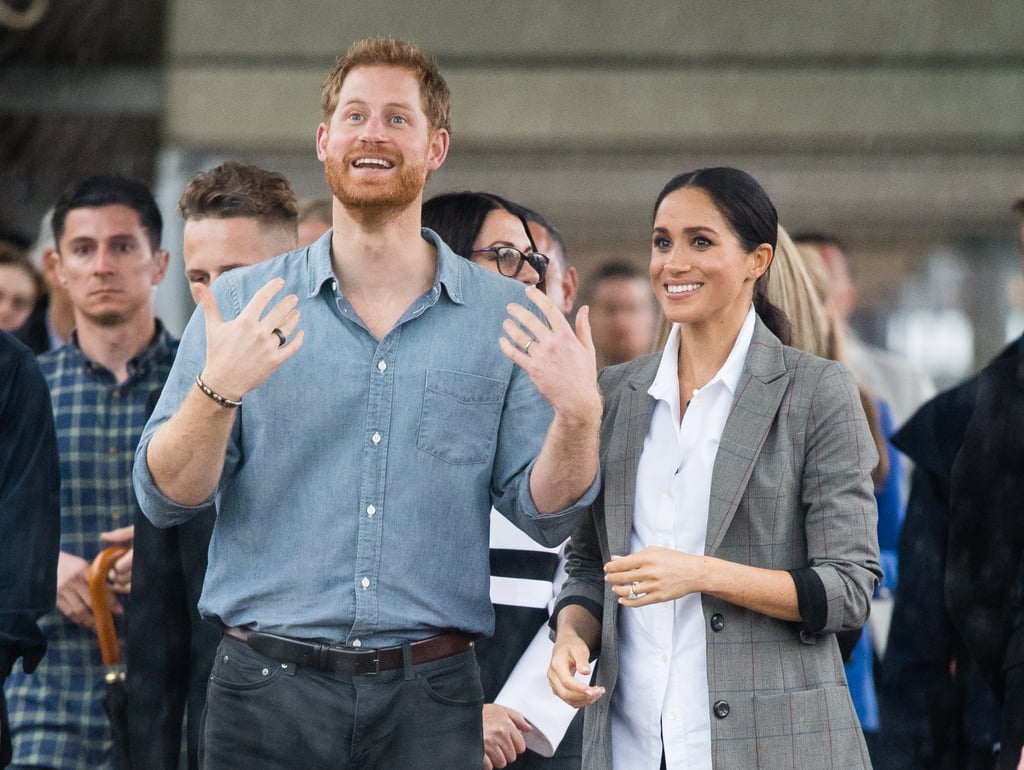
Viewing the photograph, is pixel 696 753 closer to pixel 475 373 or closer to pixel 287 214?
pixel 475 373

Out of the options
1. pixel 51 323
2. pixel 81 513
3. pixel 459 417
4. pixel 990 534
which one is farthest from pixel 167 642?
pixel 51 323

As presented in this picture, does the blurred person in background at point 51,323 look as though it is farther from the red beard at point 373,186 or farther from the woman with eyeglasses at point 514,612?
the red beard at point 373,186

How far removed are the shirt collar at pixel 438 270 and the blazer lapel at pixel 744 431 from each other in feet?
1.90

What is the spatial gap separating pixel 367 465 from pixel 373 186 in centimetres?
52

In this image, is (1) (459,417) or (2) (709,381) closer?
(1) (459,417)

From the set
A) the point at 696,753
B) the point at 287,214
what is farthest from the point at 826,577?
the point at 287,214

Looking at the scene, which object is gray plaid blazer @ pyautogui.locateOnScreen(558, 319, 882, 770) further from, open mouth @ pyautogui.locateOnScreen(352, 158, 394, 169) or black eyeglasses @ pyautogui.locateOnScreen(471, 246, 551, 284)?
black eyeglasses @ pyautogui.locateOnScreen(471, 246, 551, 284)

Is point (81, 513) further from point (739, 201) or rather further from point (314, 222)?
point (739, 201)

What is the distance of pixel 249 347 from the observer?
2516 mm

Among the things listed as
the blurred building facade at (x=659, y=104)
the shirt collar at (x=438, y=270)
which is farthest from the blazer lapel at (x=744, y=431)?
the blurred building facade at (x=659, y=104)

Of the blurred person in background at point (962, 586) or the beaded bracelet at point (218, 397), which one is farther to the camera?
the blurred person in background at point (962, 586)

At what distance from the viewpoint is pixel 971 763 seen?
12.4 feet

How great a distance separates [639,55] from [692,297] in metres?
6.30

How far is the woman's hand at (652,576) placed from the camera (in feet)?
8.68
